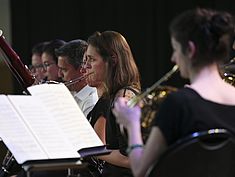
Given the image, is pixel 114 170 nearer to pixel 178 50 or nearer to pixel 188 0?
pixel 178 50

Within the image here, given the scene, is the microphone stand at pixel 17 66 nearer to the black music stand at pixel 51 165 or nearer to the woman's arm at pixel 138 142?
the black music stand at pixel 51 165

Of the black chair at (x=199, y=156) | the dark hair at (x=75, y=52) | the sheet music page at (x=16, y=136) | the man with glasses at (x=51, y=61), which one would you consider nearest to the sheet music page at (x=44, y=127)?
the sheet music page at (x=16, y=136)

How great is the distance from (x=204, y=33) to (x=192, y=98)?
19 cm

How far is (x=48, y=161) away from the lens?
229 cm

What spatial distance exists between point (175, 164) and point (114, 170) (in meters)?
1.05

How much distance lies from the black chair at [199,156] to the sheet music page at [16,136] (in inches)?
19.4

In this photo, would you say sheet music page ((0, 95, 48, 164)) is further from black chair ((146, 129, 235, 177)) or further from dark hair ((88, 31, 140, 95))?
dark hair ((88, 31, 140, 95))

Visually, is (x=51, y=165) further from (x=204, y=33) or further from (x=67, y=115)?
(x=204, y=33)

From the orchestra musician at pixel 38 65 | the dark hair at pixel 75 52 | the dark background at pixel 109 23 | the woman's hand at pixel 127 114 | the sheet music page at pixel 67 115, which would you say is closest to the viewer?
the woman's hand at pixel 127 114

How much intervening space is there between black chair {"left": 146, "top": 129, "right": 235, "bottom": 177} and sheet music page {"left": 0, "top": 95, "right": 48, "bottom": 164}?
492 mm

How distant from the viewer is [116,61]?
10.2 feet

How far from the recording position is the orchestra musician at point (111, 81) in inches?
117

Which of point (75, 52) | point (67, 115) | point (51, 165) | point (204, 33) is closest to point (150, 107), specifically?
point (204, 33)

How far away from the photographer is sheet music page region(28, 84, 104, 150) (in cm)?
248
